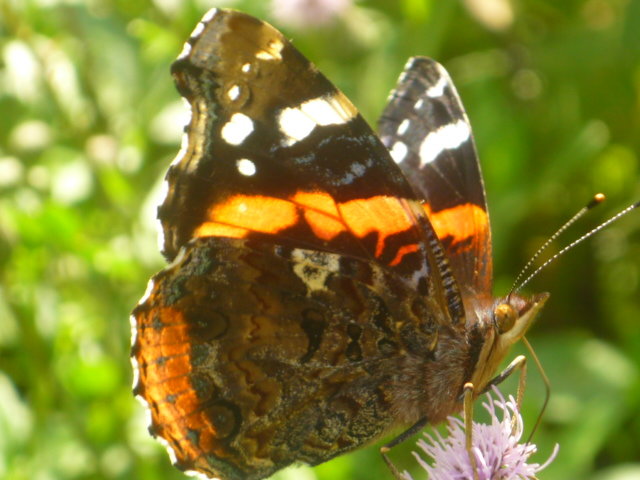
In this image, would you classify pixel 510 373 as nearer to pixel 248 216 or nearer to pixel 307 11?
pixel 248 216

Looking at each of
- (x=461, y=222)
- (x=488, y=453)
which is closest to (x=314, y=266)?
(x=461, y=222)

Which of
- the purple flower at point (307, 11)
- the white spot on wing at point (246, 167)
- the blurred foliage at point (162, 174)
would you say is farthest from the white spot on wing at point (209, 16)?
the purple flower at point (307, 11)

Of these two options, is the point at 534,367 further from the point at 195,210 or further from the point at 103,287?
the point at 195,210

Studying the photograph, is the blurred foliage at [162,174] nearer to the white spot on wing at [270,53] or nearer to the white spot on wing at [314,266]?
the white spot on wing at [314,266]

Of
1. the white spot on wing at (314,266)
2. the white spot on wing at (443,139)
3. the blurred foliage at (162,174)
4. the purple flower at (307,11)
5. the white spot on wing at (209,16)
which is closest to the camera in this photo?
the white spot on wing at (209,16)

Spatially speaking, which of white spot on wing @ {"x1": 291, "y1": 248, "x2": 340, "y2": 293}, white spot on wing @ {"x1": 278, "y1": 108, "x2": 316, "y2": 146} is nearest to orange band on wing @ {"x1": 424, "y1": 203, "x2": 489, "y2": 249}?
white spot on wing @ {"x1": 291, "y1": 248, "x2": 340, "y2": 293}

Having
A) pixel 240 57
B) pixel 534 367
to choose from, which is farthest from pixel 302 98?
pixel 534 367
